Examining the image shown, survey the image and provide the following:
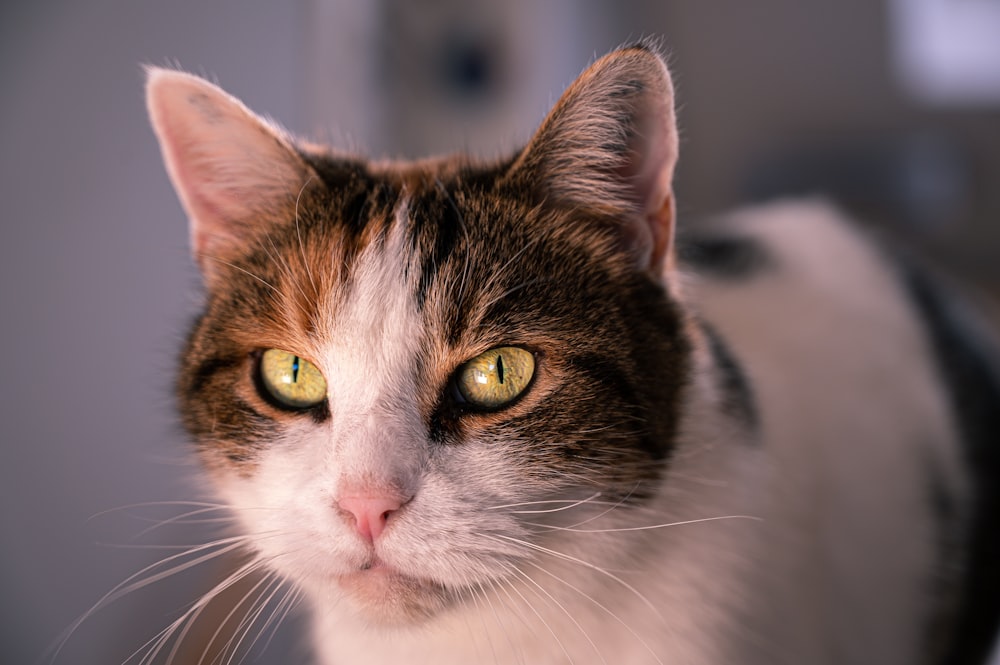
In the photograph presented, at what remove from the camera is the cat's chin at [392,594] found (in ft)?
2.51

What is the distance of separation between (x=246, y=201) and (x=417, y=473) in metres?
0.48

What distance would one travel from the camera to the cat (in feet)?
2.52

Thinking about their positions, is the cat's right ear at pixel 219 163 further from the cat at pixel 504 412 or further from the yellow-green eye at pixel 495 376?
the yellow-green eye at pixel 495 376

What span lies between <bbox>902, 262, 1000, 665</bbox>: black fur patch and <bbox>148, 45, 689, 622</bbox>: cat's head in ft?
2.73

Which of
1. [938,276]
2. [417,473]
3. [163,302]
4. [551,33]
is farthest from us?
[551,33]

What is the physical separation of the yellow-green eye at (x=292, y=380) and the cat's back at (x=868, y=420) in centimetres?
54

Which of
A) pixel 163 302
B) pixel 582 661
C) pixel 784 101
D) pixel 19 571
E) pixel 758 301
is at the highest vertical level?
pixel 784 101

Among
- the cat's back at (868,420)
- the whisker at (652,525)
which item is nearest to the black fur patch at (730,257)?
the cat's back at (868,420)

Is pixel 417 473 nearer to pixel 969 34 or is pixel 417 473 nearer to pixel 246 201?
pixel 246 201

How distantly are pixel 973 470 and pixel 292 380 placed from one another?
1.34 metres

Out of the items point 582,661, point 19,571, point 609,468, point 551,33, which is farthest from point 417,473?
point 551,33

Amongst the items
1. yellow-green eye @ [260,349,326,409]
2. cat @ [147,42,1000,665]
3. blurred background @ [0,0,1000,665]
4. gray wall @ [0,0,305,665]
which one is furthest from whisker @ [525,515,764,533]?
gray wall @ [0,0,305,665]

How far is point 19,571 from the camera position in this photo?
1019 millimetres

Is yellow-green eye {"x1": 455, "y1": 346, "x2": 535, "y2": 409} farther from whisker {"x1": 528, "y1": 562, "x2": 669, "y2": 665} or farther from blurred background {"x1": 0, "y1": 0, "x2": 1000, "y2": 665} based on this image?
blurred background {"x1": 0, "y1": 0, "x2": 1000, "y2": 665}
